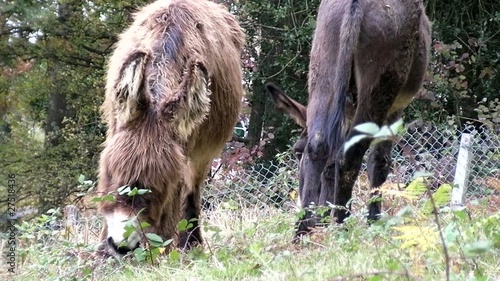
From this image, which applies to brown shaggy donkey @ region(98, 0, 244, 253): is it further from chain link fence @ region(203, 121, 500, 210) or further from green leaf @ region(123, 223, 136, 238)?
chain link fence @ region(203, 121, 500, 210)

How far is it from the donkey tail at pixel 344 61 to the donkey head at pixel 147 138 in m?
0.83

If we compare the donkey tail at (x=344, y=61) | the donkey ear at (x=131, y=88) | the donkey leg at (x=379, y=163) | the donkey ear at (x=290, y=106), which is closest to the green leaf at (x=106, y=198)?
the donkey ear at (x=131, y=88)

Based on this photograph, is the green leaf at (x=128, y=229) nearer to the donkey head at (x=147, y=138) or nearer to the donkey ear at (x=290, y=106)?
the donkey head at (x=147, y=138)

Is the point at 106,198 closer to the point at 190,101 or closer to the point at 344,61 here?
the point at 190,101

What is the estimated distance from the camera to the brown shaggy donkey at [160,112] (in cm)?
405

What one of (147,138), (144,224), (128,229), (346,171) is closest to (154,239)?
(144,224)

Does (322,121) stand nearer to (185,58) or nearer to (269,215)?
(185,58)

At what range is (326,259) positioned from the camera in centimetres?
352

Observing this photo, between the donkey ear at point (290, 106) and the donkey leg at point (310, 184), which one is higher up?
the donkey ear at point (290, 106)

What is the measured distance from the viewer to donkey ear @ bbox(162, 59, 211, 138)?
427 cm

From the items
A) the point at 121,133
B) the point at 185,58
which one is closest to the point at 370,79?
the point at 185,58

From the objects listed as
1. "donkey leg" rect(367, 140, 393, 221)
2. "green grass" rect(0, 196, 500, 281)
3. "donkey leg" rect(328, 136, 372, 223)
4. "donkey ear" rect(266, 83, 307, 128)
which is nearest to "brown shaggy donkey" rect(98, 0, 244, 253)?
"green grass" rect(0, 196, 500, 281)

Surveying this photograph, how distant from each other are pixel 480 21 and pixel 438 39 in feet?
2.34

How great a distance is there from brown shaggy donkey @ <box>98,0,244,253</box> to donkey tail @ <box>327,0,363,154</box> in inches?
32.5
